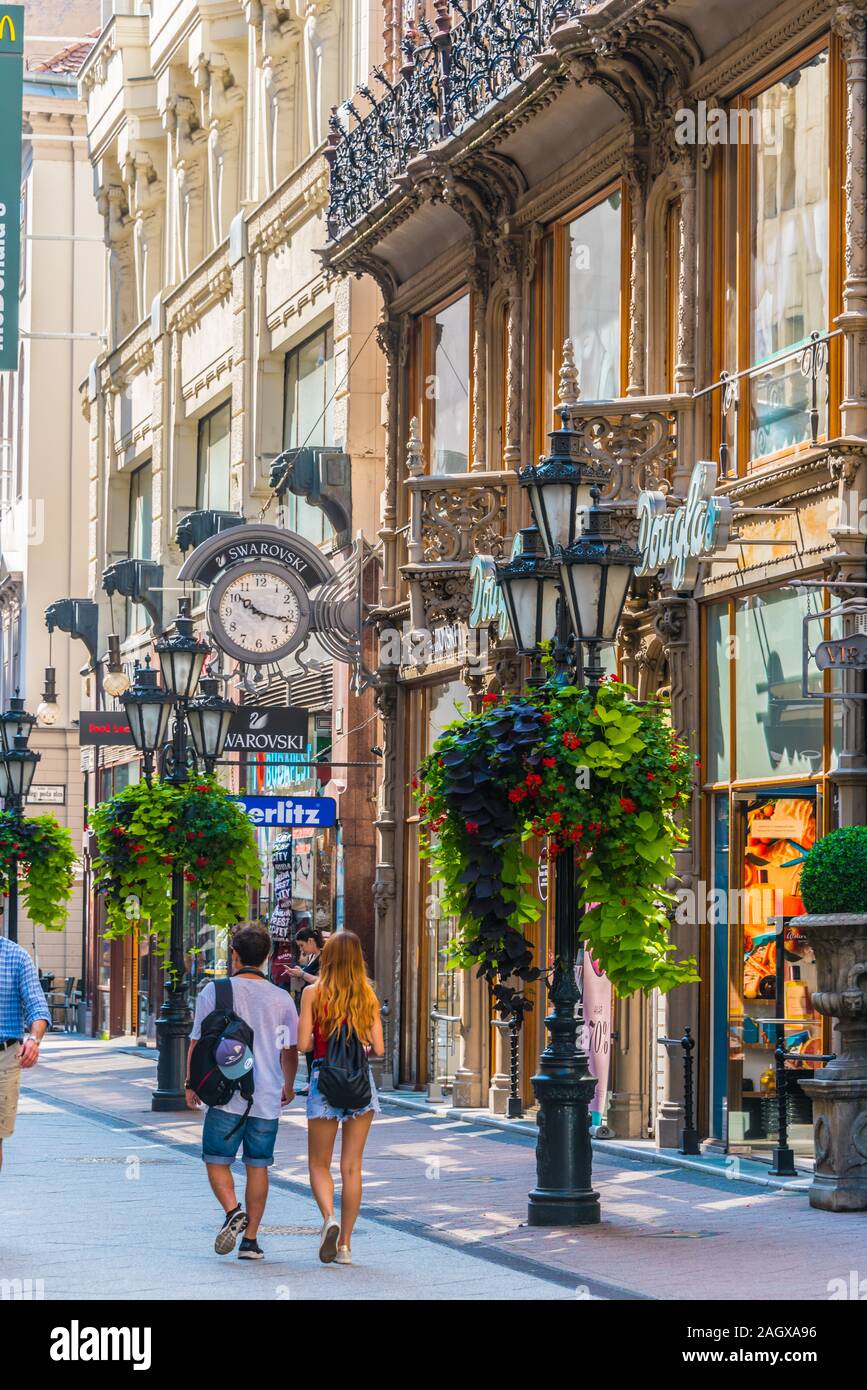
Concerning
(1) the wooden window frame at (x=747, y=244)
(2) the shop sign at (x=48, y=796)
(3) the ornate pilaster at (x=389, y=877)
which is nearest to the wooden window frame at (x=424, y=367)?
(3) the ornate pilaster at (x=389, y=877)

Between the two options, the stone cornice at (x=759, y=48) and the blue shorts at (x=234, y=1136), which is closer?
the blue shorts at (x=234, y=1136)

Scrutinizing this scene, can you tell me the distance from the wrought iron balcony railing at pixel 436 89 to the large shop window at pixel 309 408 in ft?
12.6

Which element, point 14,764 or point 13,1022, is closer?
point 13,1022

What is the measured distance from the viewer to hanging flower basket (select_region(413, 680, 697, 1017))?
49.7ft

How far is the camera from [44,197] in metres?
53.6

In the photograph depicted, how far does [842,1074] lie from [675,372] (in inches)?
281

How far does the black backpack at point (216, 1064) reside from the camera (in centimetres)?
1302

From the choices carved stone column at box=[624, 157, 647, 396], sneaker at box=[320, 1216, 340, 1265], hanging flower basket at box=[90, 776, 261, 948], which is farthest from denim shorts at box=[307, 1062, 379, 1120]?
hanging flower basket at box=[90, 776, 261, 948]

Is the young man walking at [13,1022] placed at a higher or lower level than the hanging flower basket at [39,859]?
lower

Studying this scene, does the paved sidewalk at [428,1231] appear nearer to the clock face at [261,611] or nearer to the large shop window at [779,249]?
the large shop window at [779,249]

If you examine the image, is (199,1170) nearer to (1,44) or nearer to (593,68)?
(593,68)

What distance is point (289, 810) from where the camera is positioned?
2723 cm

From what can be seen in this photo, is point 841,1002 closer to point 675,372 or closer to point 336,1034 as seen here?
point 336,1034

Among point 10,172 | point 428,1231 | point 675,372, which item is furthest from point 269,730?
point 10,172
